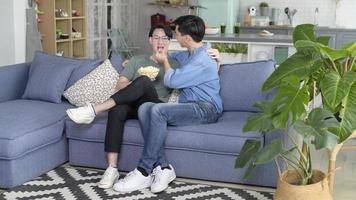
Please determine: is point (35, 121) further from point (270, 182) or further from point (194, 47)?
point (270, 182)

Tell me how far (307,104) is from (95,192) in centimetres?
151

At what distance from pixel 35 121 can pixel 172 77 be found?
3.39 feet

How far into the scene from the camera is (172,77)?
3529 millimetres

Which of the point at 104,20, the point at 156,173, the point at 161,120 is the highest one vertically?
the point at 104,20

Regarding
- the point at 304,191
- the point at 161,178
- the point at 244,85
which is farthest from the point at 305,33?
the point at 161,178

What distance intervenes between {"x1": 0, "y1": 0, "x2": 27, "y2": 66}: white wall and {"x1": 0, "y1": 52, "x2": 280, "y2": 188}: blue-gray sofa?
73.3 inches

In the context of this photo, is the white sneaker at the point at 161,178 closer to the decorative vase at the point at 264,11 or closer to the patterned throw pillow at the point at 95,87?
the patterned throw pillow at the point at 95,87

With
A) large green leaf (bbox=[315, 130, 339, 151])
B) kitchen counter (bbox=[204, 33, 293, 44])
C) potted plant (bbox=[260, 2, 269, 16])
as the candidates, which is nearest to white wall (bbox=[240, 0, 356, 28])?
potted plant (bbox=[260, 2, 269, 16])

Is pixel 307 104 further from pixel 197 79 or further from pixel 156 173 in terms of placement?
pixel 156 173

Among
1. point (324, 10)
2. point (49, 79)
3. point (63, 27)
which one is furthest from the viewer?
point (324, 10)

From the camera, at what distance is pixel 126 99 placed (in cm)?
354

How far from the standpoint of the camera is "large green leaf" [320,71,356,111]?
8.01ft

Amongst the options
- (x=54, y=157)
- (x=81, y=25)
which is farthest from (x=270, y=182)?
(x=81, y=25)

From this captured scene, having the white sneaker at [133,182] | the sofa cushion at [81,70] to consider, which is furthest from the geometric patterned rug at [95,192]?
the sofa cushion at [81,70]
